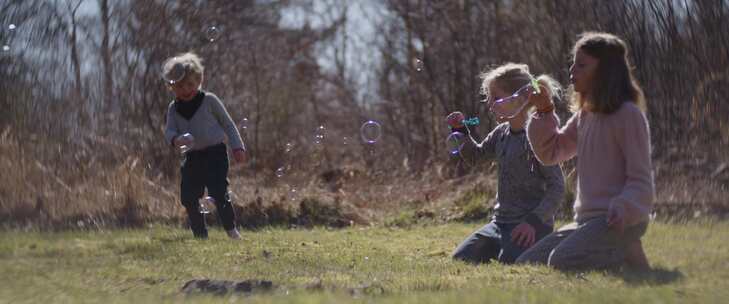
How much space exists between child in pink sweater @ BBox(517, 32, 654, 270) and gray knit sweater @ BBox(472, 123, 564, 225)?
0.72 m

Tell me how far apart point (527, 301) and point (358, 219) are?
5.50 meters

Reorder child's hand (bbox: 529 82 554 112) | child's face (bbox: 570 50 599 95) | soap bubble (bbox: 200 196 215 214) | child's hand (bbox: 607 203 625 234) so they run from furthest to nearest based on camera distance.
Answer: soap bubble (bbox: 200 196 215 214) < child's hand (bbox: 529 82 554 112) < child's face (bbox: 570 50 599 95) < child's hand (bbox: 607 203 625 234)

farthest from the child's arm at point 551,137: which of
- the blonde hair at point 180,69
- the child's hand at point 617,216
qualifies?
the blonde hair at point 180,69

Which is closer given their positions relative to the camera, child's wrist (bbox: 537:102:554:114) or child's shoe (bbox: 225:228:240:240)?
child's wrist (bbox: 537:102:554:114)

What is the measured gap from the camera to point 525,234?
16.4 feet

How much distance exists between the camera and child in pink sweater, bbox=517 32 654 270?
13.5 ft

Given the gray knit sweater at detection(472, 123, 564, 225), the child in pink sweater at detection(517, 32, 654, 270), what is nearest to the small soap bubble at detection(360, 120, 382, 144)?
the gray knit sweater at detection(472, 123, 564, 225)

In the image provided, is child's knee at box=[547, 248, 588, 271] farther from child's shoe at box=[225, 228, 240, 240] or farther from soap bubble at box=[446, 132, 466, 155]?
child's shoe at box=[225, 228, 240, 240]

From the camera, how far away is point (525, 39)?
980 cm

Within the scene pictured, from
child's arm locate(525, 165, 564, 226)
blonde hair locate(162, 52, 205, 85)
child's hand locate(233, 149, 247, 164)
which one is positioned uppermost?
blonde hair locate(162, 52, 205, 85)

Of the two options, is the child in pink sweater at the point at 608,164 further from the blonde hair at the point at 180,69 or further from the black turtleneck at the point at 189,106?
the black turtleneck at the point at 189,106

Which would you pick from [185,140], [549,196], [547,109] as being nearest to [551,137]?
[547,109]

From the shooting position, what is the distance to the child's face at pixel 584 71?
4.32m

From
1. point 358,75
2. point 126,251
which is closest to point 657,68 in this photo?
point 126,251
